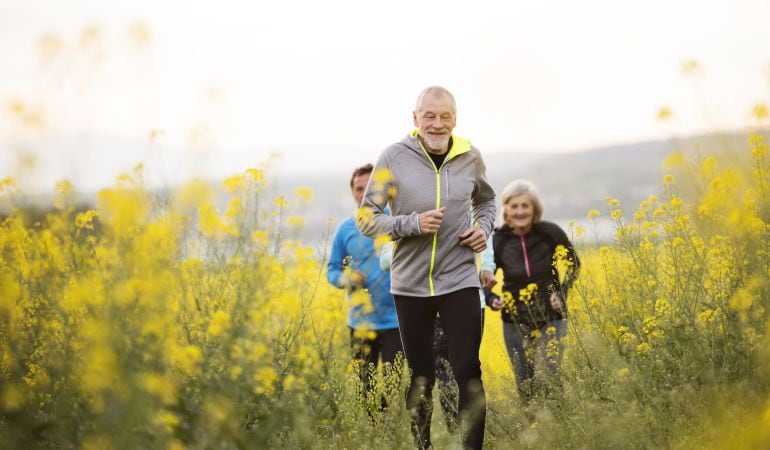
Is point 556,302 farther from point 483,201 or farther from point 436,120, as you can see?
point 436,120

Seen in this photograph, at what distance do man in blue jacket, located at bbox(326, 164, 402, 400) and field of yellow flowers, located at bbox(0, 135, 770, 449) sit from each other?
0.17 m

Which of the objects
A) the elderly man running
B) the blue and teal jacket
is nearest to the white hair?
the elderly man running

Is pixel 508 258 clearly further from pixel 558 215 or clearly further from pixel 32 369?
pixel 558 215

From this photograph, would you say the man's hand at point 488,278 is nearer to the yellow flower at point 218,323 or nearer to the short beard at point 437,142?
the short beard at point 437,142

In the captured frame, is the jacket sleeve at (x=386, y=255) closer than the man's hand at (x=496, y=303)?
Yes

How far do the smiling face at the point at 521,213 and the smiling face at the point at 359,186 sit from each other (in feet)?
3.41

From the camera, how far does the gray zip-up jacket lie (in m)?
4.27

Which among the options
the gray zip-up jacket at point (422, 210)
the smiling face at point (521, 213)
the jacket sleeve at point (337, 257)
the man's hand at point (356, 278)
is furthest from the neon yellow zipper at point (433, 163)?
the smiling face at point (521, 213)

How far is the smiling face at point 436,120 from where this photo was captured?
14.2 ft

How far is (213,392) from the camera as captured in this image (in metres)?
3.06

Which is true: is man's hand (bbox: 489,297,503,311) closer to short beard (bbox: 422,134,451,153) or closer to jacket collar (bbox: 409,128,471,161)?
jacket collar (bbox: 409,128,471,161)

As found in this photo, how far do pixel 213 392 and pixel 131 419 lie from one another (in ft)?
1.53

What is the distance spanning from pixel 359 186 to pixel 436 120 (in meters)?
1.52

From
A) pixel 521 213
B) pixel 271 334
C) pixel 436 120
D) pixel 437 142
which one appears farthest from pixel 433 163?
pixel 521 213
